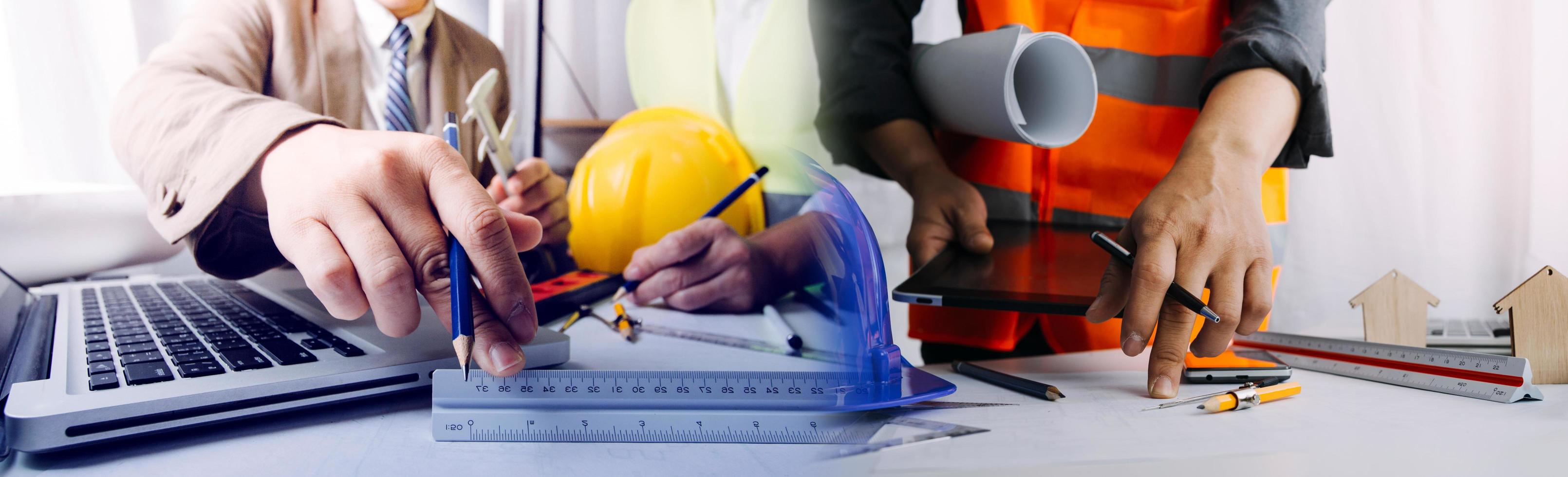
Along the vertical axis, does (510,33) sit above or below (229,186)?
above

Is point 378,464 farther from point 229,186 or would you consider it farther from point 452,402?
point 229,186

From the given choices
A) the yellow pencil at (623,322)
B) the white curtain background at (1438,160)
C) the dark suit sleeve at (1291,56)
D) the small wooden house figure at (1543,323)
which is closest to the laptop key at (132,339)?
the yellow pencil at (623,322)

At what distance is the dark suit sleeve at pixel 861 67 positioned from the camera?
780 millimetres

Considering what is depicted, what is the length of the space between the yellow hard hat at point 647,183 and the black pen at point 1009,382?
228 mm

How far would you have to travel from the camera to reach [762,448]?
1.42ft

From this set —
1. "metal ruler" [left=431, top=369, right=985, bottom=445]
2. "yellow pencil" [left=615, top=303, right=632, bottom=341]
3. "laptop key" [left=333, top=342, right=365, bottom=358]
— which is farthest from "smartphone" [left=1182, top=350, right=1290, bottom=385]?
"laptop key" [left=333, top=342, right=365, bottom=358]

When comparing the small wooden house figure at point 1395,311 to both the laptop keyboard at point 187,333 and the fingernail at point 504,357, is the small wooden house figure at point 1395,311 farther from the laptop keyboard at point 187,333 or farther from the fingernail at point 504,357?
the laptop keyboard at point 187,333

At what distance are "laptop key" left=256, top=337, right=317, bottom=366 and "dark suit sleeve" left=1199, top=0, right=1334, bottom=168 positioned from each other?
2.35 feet

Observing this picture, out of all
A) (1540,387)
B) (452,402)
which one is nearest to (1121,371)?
(1540,387)

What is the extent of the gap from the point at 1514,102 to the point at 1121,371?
1.73 feet

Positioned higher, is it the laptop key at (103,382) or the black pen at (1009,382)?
the laptop key at (103,382)

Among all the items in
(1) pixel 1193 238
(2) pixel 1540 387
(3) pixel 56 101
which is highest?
(3) pixel 56 101

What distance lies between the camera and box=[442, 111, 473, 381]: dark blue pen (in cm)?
44

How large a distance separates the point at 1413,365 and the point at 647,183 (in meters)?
0.60
